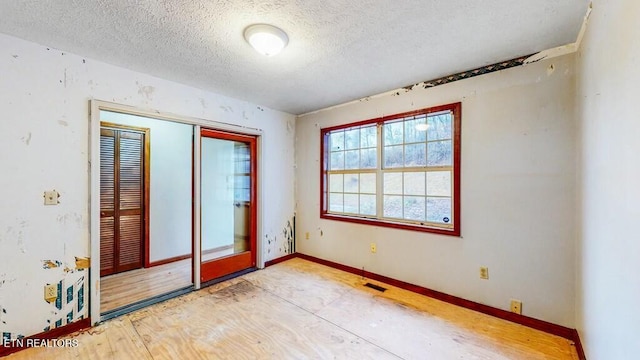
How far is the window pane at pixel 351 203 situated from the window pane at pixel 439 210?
1038mm

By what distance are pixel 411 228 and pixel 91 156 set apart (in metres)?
3.35

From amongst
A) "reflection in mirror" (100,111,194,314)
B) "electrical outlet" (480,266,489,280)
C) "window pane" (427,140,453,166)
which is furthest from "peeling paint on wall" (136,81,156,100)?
"electrical outlet" (480,266,489,280)

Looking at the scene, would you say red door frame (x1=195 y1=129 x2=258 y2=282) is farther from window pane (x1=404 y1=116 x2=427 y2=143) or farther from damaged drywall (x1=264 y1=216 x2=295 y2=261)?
window pane (x1=404 y1=116 x2=427 y2=143)

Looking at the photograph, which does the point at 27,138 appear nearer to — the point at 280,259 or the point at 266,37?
the point at 266,37

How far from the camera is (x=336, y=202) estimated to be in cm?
394

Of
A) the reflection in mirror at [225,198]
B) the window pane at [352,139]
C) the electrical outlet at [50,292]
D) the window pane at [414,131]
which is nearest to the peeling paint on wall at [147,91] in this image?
the reflection in mirror at [225,198]

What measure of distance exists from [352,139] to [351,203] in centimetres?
94

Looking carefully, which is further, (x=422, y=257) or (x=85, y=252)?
(x=422, y=257)

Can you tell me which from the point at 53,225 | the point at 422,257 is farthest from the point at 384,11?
the point at 53,225

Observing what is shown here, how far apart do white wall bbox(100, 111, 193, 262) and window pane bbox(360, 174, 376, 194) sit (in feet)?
9.18

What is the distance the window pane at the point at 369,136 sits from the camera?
3465mm

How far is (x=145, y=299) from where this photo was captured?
2.83m

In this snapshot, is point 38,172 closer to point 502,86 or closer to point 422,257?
point 422,257

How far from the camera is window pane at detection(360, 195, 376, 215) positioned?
138 inches
